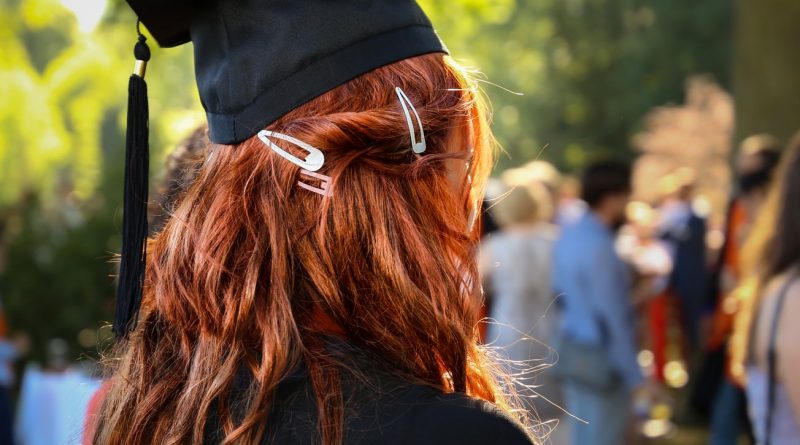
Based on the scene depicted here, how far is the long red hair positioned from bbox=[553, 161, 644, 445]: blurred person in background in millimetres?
4489

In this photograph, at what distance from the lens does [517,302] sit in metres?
6.00

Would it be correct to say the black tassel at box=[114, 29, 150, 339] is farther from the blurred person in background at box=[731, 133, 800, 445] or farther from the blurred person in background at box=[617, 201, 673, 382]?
the blurred person in background at box=[617, 201, 673, 382]

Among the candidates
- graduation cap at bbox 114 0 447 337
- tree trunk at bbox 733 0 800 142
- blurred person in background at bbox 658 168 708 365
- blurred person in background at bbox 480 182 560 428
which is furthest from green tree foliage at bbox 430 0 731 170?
graduation cap at bbox 114 0 447 337

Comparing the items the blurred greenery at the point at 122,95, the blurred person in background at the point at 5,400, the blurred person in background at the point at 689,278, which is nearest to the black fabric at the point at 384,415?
the blurred greenery at the point at 122,95

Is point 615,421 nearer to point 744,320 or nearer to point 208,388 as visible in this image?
point 744,320

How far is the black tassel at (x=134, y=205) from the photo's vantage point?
5.02 ft

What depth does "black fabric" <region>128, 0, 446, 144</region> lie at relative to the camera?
135 cm

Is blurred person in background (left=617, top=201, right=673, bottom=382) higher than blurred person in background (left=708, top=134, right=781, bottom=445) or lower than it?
lower

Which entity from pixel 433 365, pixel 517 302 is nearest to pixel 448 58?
pixel 433 365

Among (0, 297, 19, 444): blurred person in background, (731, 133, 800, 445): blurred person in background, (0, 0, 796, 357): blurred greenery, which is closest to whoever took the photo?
(731, 133, 800, 445): blurred person in background

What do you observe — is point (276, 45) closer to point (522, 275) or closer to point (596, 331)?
point (596, 331)

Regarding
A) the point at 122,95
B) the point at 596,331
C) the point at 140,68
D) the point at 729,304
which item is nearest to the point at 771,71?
the point at 729,304

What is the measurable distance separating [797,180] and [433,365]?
2318mm

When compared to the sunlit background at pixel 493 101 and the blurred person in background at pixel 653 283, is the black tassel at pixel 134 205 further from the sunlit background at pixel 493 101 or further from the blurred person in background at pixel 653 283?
the blurred person in background at pixel 653 283
